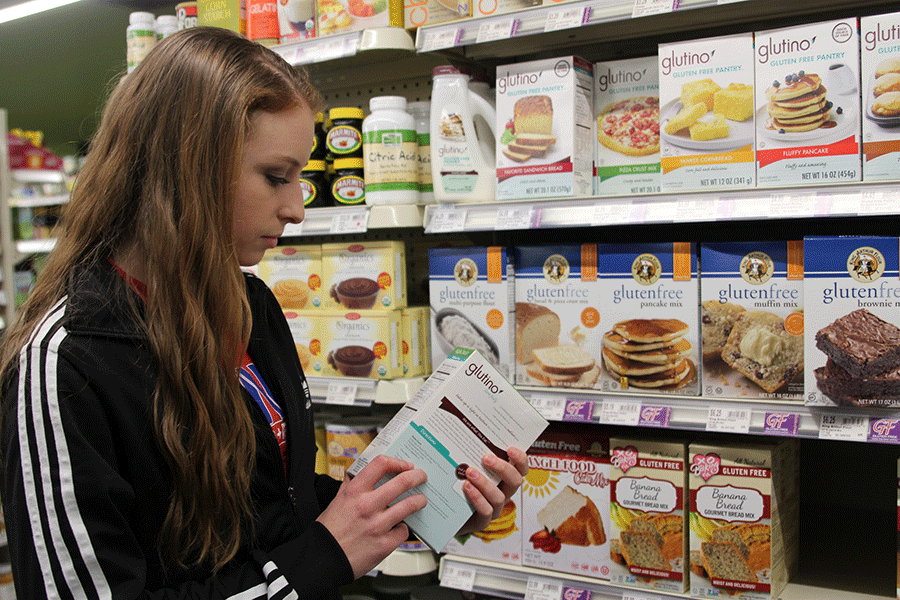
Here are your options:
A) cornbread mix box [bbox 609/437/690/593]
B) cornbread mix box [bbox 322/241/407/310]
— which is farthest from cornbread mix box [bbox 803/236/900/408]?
cornbread mix box [bbox 322/241/407/310]

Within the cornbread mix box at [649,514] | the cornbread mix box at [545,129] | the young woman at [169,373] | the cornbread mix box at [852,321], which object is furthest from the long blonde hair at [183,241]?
the cornbread mix box at [852,321]

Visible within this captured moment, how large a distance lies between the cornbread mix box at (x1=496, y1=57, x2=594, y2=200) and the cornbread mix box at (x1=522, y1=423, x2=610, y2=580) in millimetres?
662

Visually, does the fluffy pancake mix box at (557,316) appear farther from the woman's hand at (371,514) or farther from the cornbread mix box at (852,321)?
the woman's hand at (371,514)

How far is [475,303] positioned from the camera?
6.59 ft

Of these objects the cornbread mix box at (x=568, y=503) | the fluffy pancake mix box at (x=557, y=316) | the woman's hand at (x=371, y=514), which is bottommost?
the cornbread mix box at (x=568, y=503)

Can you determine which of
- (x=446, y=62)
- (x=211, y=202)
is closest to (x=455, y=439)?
(x=211, y=202)

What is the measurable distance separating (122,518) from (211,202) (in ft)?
1.36

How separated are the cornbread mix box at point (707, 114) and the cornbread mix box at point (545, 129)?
0.22 m

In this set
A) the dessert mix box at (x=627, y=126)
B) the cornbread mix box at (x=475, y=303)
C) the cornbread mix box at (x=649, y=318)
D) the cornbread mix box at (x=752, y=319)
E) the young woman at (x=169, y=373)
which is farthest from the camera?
the cornbread mix box at (x=475, y=303)

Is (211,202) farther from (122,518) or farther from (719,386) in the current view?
(719,386)

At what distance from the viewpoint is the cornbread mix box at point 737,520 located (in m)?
1.66

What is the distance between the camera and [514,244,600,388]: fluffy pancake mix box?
1860mm

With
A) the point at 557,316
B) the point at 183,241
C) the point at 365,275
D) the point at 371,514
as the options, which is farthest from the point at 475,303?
the point at 183,241

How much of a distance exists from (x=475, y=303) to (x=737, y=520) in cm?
85
